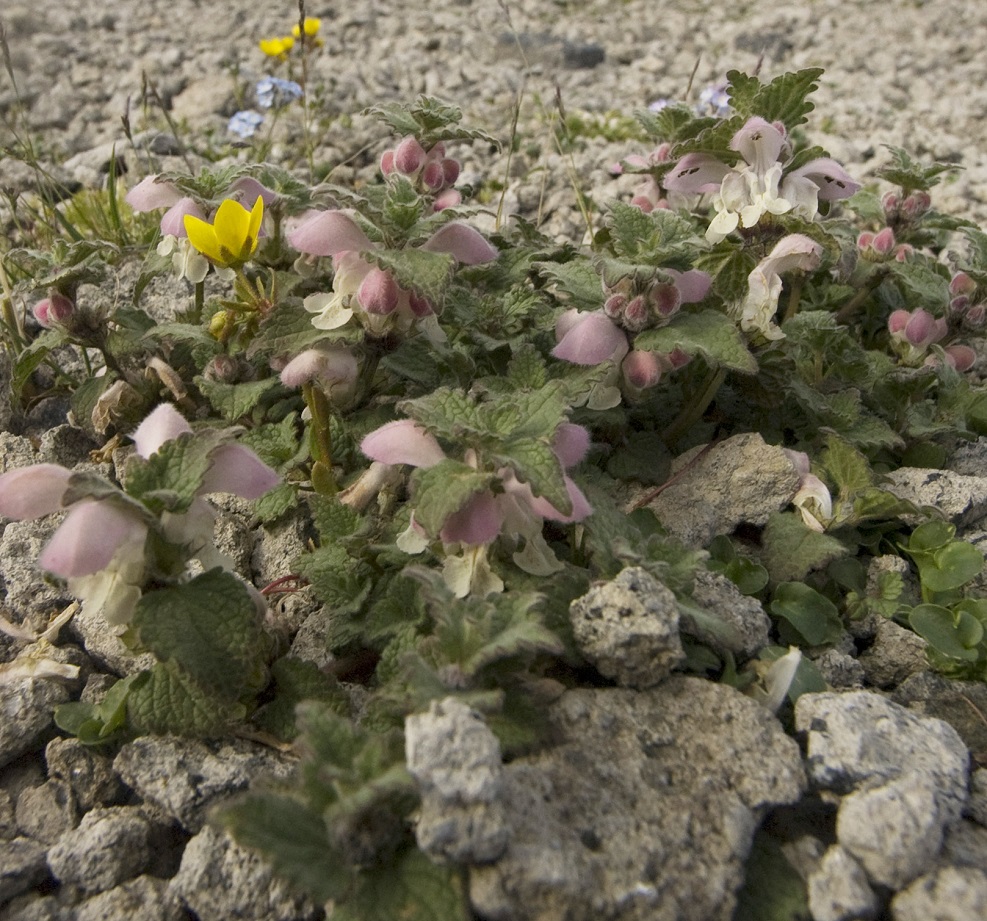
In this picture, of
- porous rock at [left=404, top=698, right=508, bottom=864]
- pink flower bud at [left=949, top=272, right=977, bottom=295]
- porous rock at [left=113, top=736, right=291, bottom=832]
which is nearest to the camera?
porous rock at [left=404, top=698, right=508, bottom=864]

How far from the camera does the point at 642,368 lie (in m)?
2.09

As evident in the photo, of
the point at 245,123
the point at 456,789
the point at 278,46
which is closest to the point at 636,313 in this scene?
the point at 456,789

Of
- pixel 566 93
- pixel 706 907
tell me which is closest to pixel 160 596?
pixel 706 907

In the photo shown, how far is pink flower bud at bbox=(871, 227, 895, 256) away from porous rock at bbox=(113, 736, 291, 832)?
2273mm

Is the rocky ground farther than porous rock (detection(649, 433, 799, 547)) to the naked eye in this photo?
No

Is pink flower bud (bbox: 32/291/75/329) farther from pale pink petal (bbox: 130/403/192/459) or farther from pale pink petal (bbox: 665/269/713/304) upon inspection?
pale pink petal (bbox: 665/269/713/304)

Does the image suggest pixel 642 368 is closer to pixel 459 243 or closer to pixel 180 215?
pixel 459 243

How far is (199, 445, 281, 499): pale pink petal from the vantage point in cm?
165

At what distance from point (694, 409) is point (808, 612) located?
654mm

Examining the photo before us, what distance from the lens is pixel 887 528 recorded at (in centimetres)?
235

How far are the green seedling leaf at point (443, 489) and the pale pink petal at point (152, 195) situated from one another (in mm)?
1271

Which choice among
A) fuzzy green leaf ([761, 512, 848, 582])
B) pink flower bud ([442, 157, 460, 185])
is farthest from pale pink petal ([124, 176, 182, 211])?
fuzzy green leaf ([761, 512, 848, 582])

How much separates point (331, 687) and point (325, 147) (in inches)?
141

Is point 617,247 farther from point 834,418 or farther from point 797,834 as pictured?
point 797,834
